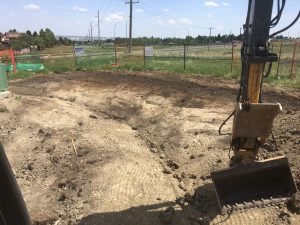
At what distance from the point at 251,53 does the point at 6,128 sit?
7.47 metres

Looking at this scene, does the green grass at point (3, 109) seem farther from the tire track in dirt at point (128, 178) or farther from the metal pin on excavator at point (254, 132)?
the metal pin on excavator at point (254, 132)

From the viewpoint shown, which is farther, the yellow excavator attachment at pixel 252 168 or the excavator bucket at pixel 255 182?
the excavator bucket at pixel 255 182

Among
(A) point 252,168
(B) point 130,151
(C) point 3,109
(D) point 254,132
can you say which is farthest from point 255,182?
(C) point 3,109

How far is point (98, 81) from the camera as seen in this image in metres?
17.3

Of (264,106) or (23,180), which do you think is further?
(23,180)

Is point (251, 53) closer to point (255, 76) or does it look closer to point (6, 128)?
point (255, 76)

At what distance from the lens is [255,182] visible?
555 centimetres

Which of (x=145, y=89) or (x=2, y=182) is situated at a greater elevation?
(x=2, y=182)

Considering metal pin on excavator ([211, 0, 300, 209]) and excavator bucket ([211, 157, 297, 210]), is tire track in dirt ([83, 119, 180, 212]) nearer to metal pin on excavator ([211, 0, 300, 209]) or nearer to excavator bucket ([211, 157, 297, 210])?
excavator bucket ([211, 157, 297, 210])

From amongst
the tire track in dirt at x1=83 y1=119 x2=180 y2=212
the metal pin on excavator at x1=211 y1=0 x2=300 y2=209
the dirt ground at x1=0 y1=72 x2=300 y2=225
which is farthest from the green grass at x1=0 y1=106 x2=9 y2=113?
the metal pin on excavator at x1=211 y1=0 x2=300 y2=209

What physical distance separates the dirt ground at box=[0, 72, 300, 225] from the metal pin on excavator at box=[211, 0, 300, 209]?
38cm

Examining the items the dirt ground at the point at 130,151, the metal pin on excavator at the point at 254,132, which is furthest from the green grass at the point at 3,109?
the metal pin on excavator at the point at 254,132

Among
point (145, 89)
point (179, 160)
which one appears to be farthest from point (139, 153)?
point (145, 89)

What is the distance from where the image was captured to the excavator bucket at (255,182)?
17.7 feet
